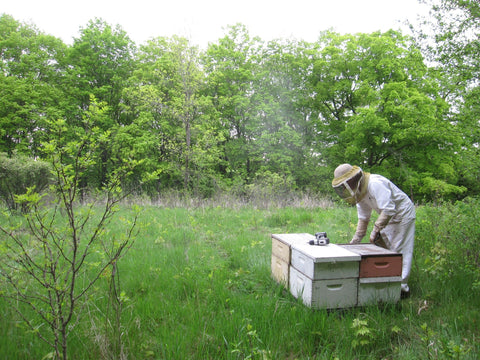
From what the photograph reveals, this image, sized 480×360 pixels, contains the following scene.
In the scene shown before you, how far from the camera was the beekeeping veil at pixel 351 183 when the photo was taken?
374cm

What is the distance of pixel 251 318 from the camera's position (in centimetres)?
291

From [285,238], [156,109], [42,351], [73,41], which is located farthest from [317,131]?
[42,351]

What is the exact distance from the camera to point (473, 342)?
2.54 meters

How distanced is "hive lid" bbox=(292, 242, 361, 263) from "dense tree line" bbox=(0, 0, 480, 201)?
12316 millimetres

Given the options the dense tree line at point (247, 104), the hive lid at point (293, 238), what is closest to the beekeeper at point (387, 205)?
the hive lid at point (293, 238)

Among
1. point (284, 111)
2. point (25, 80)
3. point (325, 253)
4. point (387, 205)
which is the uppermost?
point (25, 80)

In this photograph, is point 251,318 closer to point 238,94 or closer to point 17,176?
point 17,176

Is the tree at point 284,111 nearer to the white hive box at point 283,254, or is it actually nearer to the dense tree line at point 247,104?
the dense tree line at point 247,104

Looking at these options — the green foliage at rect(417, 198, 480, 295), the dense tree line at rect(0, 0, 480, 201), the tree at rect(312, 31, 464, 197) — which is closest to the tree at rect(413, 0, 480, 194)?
the green foliage at rect(417, 198, 480, 295)

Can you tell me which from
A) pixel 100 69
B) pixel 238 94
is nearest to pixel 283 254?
pixel 238 94

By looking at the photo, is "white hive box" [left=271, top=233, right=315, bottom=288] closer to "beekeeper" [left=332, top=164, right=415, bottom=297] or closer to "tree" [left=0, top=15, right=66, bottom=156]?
"beekeeper" [left=332, top=164, right=415, bottom=297]

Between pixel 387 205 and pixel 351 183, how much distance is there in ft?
1.65

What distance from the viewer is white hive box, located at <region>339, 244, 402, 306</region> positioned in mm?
3094

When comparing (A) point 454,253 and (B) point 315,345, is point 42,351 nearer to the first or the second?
(B) point 315,345
